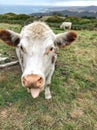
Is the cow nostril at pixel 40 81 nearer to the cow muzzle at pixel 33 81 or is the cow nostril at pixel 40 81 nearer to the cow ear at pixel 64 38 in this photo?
the cow muzzle at pixel 33 81

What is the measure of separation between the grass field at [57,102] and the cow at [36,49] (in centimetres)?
95

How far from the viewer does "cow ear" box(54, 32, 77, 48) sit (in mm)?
5902

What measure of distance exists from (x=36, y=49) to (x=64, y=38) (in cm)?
98

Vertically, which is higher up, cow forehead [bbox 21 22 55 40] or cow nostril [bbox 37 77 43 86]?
cow forehead [bbox 21 22 55 40]

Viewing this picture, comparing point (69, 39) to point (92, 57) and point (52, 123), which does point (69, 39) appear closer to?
point (52, 123)

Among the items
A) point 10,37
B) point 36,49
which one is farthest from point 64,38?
point 10,37

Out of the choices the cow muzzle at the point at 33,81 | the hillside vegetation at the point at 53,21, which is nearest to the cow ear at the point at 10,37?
the cow muzzle at the point at 33,81

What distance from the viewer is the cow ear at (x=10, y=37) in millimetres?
5855

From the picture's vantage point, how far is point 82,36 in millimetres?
12852

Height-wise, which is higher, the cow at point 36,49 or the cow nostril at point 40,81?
the cow at point 36,49

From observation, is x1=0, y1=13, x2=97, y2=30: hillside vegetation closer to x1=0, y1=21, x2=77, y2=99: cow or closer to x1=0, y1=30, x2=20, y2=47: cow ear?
x1=0, y1=30, x2=20, y2=47: cow ear

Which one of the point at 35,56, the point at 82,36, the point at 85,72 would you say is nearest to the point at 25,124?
the point at 35,56

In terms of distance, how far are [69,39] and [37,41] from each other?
928 millimetres

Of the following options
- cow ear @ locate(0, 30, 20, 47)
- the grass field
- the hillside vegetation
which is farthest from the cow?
the hillside vegetation
